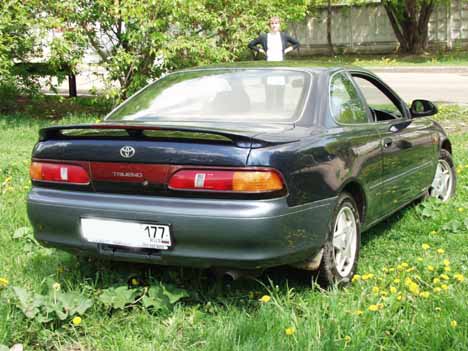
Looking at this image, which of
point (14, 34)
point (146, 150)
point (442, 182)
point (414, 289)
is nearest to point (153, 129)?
point (146, 150)

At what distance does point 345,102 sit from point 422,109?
1.30 meters

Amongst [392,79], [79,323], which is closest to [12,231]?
[79,323]

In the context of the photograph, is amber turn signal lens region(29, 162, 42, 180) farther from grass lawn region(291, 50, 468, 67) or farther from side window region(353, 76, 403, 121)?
grass lawn region(291, 50, 468, 67)

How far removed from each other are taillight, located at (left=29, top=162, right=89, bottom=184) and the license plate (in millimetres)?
235

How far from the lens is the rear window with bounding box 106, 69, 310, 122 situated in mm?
4020

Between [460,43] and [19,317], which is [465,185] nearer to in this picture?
[19,317]

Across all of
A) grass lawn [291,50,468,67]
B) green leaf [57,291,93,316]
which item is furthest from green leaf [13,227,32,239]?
grass lawn [291,50,468,67]

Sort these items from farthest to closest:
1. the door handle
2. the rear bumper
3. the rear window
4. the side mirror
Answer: the side mirror → the door handle → the rear window → the rear bumper

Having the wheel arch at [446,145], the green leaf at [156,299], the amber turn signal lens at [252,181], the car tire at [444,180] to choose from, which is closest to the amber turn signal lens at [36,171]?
the green leaf at [156,299]

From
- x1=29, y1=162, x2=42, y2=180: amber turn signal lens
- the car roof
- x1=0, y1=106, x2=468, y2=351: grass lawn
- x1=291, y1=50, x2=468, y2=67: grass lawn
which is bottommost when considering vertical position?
x1=0, y1=106, x2=468, y2=351: grass lawn

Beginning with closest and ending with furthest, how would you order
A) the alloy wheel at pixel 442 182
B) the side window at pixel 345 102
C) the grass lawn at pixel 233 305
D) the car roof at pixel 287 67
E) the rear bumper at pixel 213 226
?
the grass lawn at pixel 233 305, the rear bumper at pixel 213 226, the side window at pixel 345 102, the car roof at pixel 287 67, the alloy wheel at pixel 442 182

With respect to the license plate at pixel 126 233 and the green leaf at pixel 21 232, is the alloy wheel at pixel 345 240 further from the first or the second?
the green leaf at pixel 21 232

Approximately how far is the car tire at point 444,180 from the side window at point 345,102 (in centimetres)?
163

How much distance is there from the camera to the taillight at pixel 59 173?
362 centimetres
